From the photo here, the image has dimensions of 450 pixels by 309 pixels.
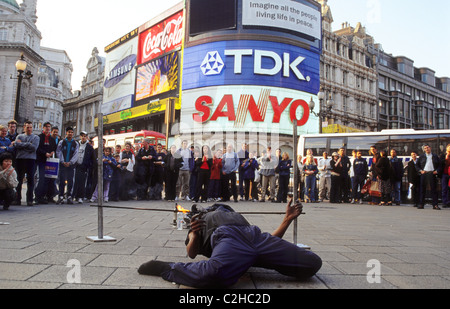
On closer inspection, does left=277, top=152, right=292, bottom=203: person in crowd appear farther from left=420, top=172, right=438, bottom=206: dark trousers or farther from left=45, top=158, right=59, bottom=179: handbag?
left=45, top=158, right=59, bottom=179: handbag

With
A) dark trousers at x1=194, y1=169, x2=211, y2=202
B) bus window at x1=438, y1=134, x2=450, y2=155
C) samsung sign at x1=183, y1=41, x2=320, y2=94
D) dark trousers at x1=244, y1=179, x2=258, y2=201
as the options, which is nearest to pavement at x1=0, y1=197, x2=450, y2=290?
dark trousers at x1=194, y1=169, x2=211, y2=202

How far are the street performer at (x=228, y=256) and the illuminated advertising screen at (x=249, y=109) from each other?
29.2m

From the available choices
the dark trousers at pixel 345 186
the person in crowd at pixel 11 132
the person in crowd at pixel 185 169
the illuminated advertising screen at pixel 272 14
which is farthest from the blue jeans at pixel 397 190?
the illuminated advertising screen at pixel 272 14

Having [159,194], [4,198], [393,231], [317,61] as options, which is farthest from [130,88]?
[393,231]

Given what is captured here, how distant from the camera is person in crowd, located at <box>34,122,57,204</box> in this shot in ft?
28.5

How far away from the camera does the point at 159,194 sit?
1215 centimetres

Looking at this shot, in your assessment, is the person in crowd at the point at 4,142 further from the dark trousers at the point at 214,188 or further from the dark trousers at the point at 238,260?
the dark trousers at the point at 238,260

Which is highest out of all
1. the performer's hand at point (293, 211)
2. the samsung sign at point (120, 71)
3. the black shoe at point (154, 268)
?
the samsung sign at point (120, 71)

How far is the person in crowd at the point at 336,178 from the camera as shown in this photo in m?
13.0

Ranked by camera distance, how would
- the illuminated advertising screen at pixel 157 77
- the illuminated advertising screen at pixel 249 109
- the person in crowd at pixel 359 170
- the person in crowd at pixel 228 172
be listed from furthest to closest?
the illuminated advertising screen at pixel 157 77 < the illuminated advertising screen at pixel 249 109 < the person in crowd at pixel 359 170 < the person in crowd at pixel 228 172

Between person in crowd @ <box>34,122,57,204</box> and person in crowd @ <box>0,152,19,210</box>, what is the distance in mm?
1346

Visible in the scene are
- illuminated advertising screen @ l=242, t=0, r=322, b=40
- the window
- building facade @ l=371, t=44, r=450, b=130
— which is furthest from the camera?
the window
